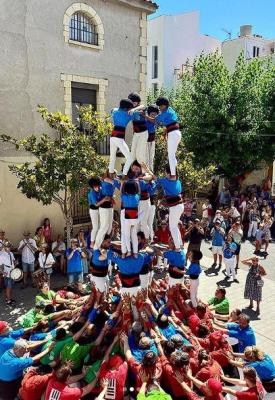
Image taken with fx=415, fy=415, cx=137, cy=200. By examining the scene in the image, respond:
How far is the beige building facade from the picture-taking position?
490 inches

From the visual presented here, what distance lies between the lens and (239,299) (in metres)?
10.9

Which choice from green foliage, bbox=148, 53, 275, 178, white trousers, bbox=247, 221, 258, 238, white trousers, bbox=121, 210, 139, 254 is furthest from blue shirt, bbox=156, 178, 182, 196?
green foliage, bbox=148, 53, 275, 178

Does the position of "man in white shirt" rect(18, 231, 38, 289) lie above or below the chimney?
below

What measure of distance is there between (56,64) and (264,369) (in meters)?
10.9

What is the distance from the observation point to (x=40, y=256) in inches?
441

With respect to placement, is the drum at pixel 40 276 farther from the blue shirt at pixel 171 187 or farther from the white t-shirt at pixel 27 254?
the blue shirt at pixel 171 187

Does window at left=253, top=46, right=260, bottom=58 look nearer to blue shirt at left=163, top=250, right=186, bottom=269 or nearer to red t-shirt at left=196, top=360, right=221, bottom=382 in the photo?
blue shirt at left=163, top=250, right=186, bottom=269

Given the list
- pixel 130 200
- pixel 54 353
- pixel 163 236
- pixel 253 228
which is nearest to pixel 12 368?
pixel 54 353

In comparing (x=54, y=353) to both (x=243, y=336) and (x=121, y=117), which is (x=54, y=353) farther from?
(x=121, y=117)

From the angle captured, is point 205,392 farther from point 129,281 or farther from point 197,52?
point 197,52

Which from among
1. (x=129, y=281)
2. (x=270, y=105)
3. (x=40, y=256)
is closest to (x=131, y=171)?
(x=129, y=281)

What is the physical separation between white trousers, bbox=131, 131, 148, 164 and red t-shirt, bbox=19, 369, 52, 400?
3918 millimetres

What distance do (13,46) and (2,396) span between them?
9818 mm

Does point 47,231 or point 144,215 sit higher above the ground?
point 144,215
